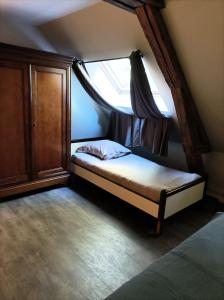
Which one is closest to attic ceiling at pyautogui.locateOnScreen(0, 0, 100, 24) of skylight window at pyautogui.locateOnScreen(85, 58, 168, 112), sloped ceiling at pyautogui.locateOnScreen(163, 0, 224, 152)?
sloped ceiling at pyautogui.locateOnScreen(163, 0, 224, 152)

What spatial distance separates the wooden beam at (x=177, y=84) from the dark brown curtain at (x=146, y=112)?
13.9 inches

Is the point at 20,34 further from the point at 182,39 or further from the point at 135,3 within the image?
the point at 182,39

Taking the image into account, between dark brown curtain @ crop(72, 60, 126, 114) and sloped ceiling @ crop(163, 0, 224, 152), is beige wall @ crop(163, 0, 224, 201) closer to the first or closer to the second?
sloped ceiling @ crop(163, 0, 224, 152)

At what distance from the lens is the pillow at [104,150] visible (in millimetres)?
3391

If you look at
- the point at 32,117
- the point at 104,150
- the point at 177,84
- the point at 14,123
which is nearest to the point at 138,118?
the point at 104,150

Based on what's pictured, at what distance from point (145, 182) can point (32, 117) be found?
1.52 meters

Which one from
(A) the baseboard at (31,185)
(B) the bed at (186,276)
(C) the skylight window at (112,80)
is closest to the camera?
(B) the bed at (186,276)

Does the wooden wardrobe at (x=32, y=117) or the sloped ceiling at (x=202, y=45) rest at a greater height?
the sloped ceiling at (x=202, y=45)

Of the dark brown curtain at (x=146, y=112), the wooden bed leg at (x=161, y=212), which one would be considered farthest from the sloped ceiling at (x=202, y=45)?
the wooden bed leg at (x=161, y=212)

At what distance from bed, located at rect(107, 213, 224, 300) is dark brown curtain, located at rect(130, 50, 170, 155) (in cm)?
181

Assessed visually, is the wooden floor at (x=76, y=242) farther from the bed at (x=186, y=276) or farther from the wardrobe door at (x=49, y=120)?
the bed at (x=186, y=276)

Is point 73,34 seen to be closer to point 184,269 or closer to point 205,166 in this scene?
point 205,166

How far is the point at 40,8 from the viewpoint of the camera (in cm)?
248

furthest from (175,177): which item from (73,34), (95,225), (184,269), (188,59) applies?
(73,34)
